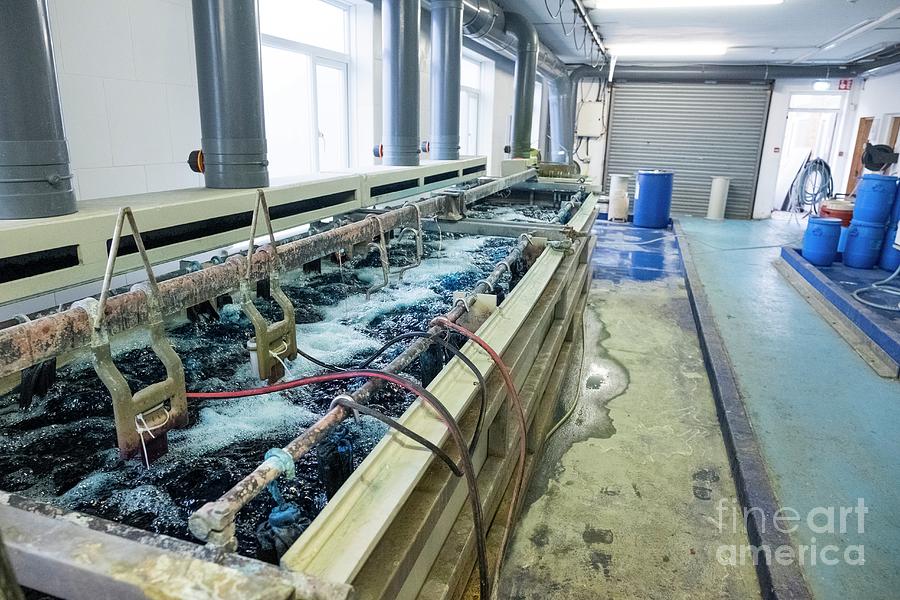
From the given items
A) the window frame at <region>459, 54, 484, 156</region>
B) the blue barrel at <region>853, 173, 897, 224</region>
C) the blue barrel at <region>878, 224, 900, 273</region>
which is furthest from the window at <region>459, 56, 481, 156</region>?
the blue barrel at <region>878, 224, 900, 273</region>

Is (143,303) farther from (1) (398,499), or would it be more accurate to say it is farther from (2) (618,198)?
(2) (618,198)

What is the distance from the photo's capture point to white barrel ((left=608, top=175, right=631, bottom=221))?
10203mm

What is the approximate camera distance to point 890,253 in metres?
6.38

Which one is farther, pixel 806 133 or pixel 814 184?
pixel 806 133

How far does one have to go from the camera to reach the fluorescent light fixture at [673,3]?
518 cm

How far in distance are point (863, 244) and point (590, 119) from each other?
5.47 m

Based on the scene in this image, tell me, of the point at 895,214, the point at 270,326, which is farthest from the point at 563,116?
the point at 270,326

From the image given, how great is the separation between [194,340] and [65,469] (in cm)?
75

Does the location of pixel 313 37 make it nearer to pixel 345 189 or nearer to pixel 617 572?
pixel 345 189

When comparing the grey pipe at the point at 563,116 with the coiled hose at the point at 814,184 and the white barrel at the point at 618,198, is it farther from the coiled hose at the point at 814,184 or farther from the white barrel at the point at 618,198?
the coiled hose at the point at 814,184

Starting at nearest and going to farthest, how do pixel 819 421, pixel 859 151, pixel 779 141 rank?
1. pixel 819 421
2. pixel 859 151
3. pixel 779 141

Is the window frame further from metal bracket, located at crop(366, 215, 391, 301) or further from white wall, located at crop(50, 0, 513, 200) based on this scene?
metal bracket, located at crop(366, 215, 391, 301)

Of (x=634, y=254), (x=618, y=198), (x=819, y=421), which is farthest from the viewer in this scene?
(x=618, y=198)

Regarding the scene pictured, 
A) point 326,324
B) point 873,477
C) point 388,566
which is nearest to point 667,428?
point 873,477
